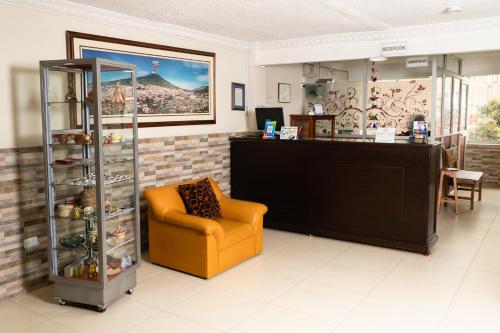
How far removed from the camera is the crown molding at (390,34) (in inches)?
191

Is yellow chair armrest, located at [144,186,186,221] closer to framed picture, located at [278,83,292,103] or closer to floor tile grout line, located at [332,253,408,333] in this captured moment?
floor tile grout line, located at [332,253,408,333]

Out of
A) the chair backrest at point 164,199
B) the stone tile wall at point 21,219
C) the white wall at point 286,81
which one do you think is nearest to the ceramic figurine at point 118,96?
the stone tile wall at point 21,219

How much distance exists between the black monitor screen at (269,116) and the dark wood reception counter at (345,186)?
41 cm

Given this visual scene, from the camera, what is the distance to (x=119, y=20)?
450 cm

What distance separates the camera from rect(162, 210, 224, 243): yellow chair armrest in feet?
13.4

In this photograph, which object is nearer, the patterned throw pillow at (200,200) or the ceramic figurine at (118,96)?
the ceramic figurine at (118,96)

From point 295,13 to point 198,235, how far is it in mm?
2473

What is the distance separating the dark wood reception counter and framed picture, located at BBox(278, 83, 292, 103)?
1.51m

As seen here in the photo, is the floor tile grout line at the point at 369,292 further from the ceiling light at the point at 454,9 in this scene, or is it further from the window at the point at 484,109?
the window at the point at 484,109

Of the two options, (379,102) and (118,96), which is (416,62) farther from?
(118,96)

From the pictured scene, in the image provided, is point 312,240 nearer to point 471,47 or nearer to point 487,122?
point 471,47

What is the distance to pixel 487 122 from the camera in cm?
902

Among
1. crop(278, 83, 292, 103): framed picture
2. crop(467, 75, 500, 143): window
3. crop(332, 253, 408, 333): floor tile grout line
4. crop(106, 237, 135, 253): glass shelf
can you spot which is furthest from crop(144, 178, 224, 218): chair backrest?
crop(467, 75, 500, 143): window

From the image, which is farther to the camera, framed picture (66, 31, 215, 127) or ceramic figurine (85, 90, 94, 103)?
framed picture (66, 31, 215, 127)
